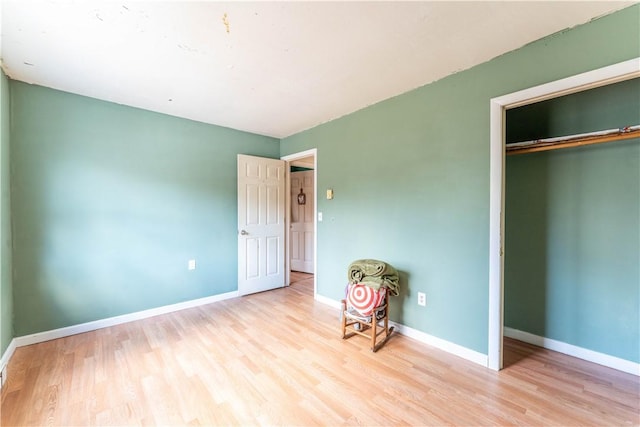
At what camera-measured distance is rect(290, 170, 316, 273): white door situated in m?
4.95

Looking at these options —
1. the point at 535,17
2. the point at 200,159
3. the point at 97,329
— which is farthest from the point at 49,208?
the point at 535,17

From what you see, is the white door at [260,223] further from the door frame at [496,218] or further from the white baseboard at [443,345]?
the door frame at [496,218]

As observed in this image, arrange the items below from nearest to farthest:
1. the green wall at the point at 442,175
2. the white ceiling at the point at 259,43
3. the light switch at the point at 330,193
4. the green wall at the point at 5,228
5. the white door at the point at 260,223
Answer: the white ceiling at the point at 259,43 → the green wall at the point at 442,175 → the green wall at the point at 5,228 → the light switch at the point at 330,193 → the white door at the point at 260,223

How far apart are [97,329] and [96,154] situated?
1.76 metres

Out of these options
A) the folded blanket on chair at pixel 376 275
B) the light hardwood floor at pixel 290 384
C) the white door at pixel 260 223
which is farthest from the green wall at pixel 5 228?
the folded blanket on chair at pixel 376 275

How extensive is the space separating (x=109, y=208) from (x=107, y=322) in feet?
3.85

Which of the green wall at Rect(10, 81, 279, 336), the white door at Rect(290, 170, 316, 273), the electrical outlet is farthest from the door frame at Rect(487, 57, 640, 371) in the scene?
the white door at Rect(290, 170, 316, 273)

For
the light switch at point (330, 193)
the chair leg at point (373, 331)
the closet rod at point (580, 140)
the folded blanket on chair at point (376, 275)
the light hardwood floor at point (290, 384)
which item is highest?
the closet rod at point (580, 140)

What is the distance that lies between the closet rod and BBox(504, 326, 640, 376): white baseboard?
63.3 inches

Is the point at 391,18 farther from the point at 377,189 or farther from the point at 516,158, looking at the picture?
the point at 516,158

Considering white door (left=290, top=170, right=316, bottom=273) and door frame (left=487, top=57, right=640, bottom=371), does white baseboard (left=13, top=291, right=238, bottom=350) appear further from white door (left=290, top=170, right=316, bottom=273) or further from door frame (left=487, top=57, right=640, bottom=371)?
door frame (left=487, top=57, right=640, bottom=371)

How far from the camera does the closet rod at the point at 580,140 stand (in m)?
1.75

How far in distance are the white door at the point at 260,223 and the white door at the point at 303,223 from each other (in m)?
1.00

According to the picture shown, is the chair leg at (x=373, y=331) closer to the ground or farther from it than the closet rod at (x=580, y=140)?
closer to the ground
